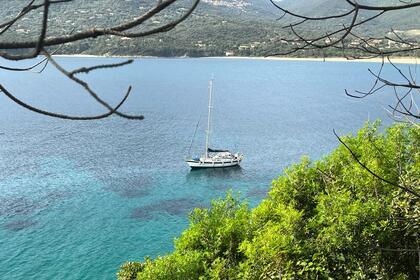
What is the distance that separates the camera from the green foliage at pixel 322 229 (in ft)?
40.8

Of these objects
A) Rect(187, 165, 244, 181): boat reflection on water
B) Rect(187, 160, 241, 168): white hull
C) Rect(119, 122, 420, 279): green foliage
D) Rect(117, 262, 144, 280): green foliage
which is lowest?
Rect(187, 165, 244, 181): boat reflection on water

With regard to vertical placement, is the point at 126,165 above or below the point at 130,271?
below

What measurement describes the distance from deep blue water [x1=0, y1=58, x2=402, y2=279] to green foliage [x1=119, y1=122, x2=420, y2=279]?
11.8m

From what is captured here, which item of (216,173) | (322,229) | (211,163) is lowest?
(216,173)

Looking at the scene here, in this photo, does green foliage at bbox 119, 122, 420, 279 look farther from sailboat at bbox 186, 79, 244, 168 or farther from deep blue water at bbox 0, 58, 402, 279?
sailboat at bbox 186, 79, 244, 168

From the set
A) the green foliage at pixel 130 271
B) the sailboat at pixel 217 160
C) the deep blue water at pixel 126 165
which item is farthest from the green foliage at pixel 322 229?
the sailboat at pixel 217 160

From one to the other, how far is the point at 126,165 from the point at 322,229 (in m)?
34.8

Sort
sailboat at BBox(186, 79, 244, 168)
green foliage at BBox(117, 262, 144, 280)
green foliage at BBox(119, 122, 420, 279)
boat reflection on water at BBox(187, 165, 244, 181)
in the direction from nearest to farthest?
1. green foliage at BBox(119, 122, 420, 279)
2. green foliage at BBox(117, 262, 144, 280)
3. boat reflection on water at BBox(187, 165, 244, 181)
4. sailboat at BBox(186, 79, 244, 168)

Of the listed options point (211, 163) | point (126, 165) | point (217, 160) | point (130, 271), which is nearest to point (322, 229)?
point (130, 271)

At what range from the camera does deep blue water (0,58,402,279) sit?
95.6 feet

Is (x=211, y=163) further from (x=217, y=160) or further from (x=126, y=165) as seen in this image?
(x=126, y=165)

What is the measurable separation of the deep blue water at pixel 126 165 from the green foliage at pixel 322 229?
1177 centimetres

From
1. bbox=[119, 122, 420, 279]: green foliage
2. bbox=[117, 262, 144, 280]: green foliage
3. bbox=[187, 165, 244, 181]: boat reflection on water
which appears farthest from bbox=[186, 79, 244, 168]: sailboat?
bbox=[119, 122, 420, 279]: green foliage

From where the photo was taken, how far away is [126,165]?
46.5 meters
